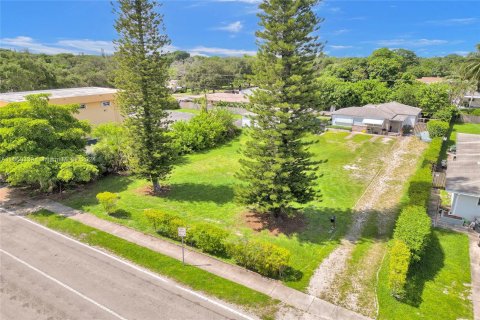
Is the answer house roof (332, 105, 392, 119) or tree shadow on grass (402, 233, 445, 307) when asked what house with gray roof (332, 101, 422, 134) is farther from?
tree shadow on grass (402, 233, 445, 307)

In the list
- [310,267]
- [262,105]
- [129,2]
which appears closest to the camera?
[310,267]

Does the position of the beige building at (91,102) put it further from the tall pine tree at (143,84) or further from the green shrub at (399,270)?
the green shrub at (399,270)

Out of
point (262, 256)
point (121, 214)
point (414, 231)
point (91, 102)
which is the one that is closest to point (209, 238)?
point (262, 256)

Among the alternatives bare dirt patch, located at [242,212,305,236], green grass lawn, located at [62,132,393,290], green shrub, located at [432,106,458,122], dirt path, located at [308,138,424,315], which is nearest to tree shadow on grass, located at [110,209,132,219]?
green grass lawn, located at [62,132,393,290]

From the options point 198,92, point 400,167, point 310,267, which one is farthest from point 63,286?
point 198,92

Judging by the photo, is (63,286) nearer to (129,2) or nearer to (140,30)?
(140,30)

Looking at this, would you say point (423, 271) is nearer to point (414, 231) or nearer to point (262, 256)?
point (414, 231)
